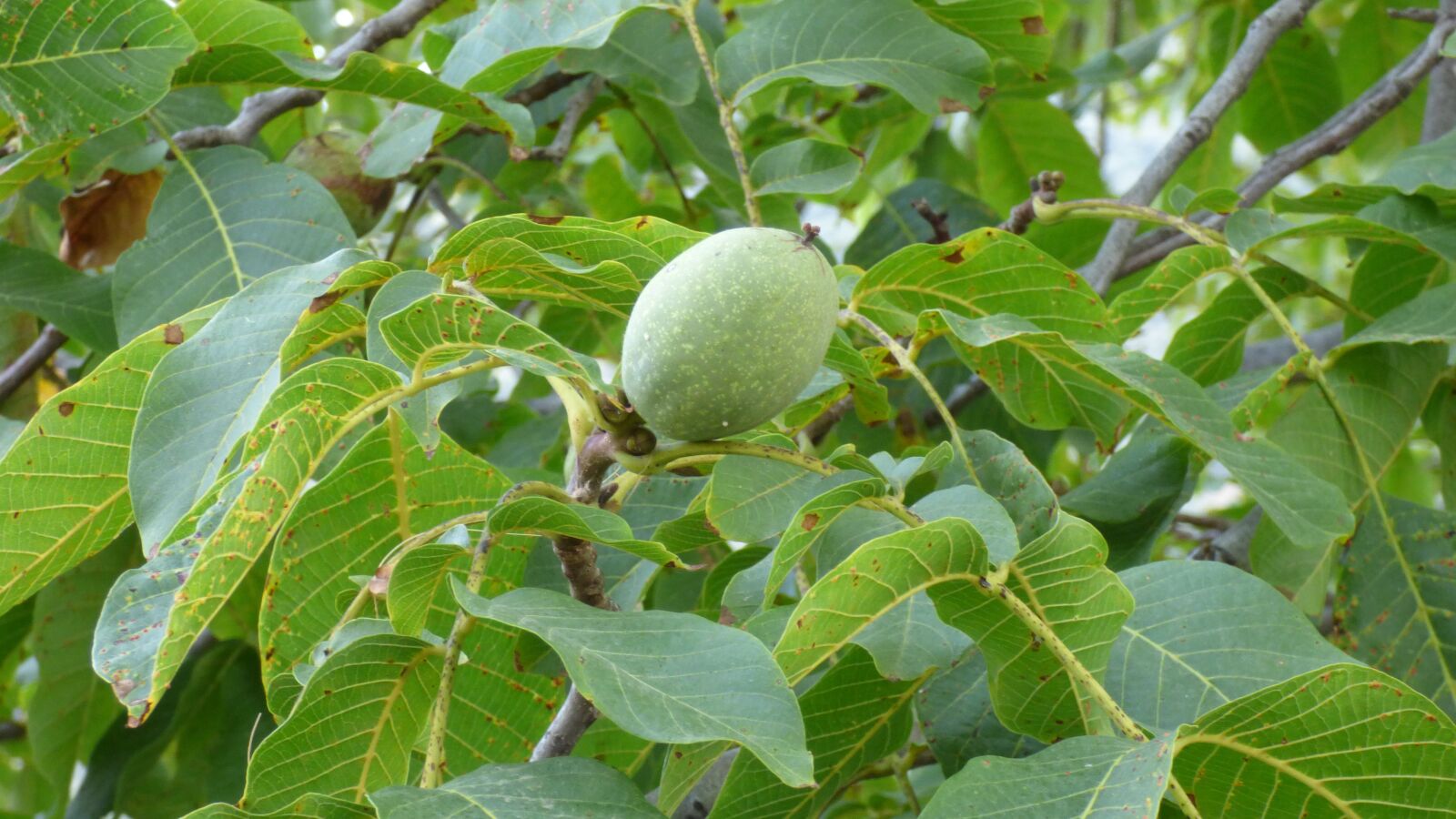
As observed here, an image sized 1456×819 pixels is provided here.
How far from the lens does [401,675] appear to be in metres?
0.77

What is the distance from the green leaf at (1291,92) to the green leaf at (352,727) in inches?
73.0

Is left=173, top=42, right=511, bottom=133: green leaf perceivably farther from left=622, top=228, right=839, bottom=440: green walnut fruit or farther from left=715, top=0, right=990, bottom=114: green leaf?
left=622, top=228, right=839, bottom=440: green walnut fruit

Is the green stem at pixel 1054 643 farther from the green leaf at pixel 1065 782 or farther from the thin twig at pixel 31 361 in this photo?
the thin twig at pixel 31 361

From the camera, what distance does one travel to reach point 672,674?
66 cm

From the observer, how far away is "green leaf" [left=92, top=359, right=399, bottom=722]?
713 millimetres

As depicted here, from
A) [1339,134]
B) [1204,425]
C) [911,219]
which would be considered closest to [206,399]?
[1204,425]

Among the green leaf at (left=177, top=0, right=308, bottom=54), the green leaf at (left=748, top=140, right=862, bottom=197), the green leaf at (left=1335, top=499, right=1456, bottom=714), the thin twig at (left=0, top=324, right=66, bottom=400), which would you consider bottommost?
the green leaf at (left=1335, top=499, right=1456, bottom=714)

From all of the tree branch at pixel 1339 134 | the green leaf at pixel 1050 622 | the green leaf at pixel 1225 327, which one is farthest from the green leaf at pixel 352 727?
the tree branch at pixel 1339 134

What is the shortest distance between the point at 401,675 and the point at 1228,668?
0.50 metres

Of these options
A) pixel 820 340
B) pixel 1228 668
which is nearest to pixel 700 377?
pixel 820 340

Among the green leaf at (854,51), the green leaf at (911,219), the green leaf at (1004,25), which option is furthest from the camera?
the green leaf at (911,219)

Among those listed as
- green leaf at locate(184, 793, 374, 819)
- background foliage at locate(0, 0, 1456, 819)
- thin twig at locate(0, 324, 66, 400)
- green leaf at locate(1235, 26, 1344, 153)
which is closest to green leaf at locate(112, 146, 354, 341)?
background foliage at locate(0, 0, 1456, 819)

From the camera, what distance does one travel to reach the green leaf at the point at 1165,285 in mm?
1173

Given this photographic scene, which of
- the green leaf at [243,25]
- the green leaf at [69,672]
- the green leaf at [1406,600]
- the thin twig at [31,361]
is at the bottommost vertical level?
the green leaf at [69,672]
